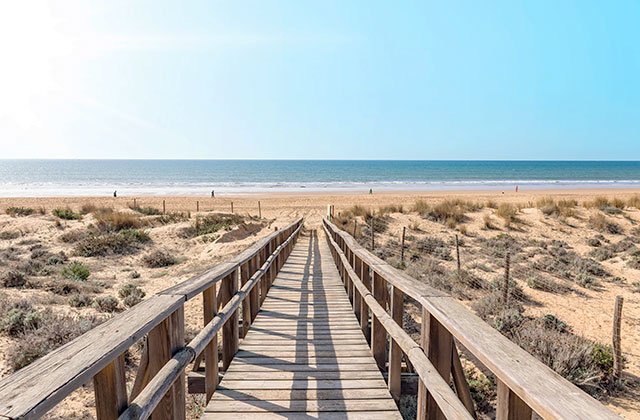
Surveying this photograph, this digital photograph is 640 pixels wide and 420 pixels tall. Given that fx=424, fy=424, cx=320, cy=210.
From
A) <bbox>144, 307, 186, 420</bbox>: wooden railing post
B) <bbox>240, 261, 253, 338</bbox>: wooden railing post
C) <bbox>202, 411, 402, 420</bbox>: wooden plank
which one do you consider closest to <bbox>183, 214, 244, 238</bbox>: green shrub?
<bbox>240, 261, 253, 338</bbox>: wooden railing post

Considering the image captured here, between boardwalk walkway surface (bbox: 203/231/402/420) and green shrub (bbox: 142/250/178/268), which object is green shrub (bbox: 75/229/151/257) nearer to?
green shrub (bbox: 142/250/178/268)

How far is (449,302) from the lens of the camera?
2.38 meters

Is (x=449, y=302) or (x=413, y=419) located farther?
(x=413, y=419)

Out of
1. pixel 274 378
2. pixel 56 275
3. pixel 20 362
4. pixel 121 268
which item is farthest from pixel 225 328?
pixel 121 268

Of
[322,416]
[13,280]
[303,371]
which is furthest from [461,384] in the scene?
[13,280]

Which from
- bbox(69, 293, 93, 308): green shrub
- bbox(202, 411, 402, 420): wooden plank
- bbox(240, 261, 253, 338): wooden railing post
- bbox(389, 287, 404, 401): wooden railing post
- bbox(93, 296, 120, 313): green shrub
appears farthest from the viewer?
bbox(69, 293, 93, 308): green shrub

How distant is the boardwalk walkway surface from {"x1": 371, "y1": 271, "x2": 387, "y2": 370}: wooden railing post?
0.11 metres

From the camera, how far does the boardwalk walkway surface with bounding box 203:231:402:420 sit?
316 cm

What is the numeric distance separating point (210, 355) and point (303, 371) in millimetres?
947

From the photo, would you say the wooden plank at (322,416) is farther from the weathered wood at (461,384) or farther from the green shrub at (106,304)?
the green shrub at (106,304)

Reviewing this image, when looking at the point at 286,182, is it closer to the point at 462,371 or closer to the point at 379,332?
the point at 379,332

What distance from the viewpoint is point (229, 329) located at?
13.7 ft

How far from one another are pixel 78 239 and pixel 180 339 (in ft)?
54.4

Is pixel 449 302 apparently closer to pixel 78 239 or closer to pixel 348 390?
pixel 348 390
